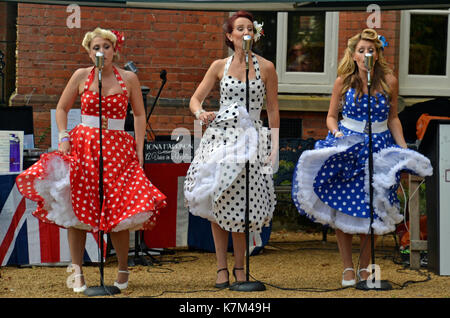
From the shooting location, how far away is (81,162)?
5.92m

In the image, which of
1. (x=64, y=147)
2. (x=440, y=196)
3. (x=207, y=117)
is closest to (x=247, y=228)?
(x=207, y=117)

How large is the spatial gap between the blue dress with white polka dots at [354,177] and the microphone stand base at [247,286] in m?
0.64

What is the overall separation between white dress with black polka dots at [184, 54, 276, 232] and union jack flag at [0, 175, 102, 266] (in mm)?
1784

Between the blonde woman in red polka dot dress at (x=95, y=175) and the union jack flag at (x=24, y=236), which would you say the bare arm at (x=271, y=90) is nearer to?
the blonde woman in red polka dot dress at (x=95, y=175)

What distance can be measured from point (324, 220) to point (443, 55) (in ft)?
17.2

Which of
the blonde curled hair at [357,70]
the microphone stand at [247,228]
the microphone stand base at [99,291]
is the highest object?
the blonde curled hair at [357,70]

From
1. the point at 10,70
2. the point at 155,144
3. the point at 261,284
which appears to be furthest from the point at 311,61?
the point at 261,284

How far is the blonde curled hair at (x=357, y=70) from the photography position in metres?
6.22

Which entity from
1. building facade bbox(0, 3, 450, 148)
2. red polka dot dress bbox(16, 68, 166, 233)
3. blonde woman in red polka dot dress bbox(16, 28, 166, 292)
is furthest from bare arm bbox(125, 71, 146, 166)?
building facade bbox(0, 3, 450, 148)

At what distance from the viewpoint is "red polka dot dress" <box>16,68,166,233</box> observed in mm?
5805

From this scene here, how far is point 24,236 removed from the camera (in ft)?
24.1

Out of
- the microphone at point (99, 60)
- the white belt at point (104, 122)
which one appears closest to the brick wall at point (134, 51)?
the white belt at point (104, 122)

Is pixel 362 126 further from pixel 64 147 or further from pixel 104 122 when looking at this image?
pixel 64 147

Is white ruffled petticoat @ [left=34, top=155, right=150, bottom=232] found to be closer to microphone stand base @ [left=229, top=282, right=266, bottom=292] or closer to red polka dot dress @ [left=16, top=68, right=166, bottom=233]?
red polka dot dress @ [left=16, top=68, right=166, bottom=233]
